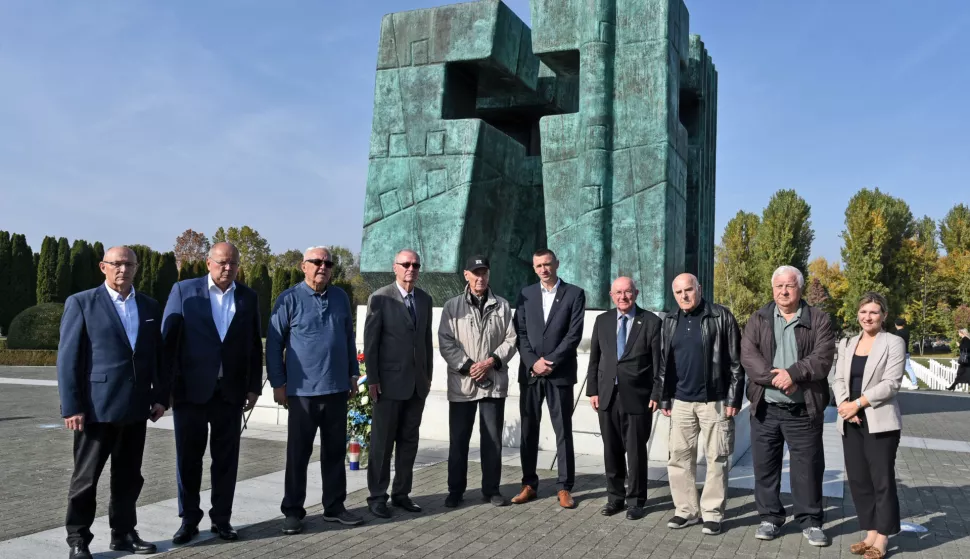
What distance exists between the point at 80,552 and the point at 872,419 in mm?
3908

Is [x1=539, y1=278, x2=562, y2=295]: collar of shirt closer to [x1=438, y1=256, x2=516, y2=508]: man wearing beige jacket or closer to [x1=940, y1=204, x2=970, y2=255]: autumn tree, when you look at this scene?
[x1=438, y1=256, x2=516, y2=508]: man wearing beige jacket

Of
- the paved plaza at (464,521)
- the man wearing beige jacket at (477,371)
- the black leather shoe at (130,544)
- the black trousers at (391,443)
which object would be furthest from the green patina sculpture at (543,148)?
the black leather shoe at (130,544)

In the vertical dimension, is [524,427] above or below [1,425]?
above

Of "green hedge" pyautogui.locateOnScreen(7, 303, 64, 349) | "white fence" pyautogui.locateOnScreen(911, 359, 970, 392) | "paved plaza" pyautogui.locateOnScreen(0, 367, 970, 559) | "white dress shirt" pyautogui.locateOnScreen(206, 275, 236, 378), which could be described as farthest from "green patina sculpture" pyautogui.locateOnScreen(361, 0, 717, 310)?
"green hedge" pyautogui.locateOnScreen(7, 303, 64, 349)

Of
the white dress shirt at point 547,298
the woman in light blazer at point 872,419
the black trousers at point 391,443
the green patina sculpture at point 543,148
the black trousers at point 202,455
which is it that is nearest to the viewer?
the woman in light blazer at point 872,419

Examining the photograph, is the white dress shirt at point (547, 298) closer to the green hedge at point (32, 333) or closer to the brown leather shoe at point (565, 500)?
the brown leather shoe at point (565, 500)

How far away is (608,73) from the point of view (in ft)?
24.5

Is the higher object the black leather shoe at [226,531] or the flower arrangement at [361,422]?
the flower arrangement at [361,422]

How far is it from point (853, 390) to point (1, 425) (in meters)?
8.66

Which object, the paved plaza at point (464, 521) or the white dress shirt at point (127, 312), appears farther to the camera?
the paved plaza at point (464, 521)

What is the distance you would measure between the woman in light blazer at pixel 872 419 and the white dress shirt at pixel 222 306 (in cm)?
324

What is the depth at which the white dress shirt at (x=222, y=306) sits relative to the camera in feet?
12.9

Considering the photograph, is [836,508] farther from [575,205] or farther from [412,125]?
[412,125]

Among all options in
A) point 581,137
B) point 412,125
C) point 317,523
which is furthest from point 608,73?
point 317,523
